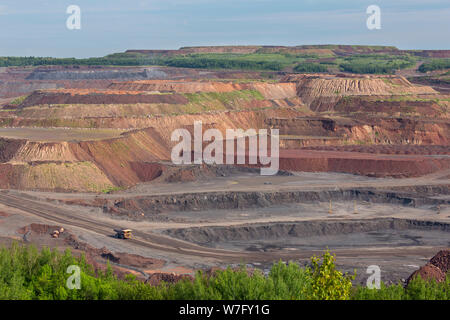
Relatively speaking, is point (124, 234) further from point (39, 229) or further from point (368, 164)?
point (368, 164)

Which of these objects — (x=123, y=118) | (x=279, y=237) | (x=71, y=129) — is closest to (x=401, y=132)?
(x=123, y=118)

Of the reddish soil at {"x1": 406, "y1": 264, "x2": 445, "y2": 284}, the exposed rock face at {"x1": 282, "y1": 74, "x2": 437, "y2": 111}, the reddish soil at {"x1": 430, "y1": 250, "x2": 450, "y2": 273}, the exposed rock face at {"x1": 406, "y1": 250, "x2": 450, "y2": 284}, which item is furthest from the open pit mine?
the exposed rock face at {"x1": 282, "y1": 74, "x2": 437, "y2": 111}

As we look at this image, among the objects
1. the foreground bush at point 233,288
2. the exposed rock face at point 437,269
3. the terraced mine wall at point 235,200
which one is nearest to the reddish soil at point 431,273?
the exposed rock face at point 437,269

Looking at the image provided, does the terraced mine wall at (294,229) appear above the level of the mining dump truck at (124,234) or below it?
below

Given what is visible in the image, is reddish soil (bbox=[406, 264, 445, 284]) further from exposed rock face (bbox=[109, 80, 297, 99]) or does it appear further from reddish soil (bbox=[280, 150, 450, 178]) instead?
exposed rock face (bbox=[109, 80, 297, 99])

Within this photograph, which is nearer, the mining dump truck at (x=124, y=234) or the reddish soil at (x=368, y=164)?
the mining dump truck at (x=124, y=234)

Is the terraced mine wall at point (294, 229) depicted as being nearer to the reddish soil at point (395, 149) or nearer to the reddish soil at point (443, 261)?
the reddish soil at point (443, 261)
